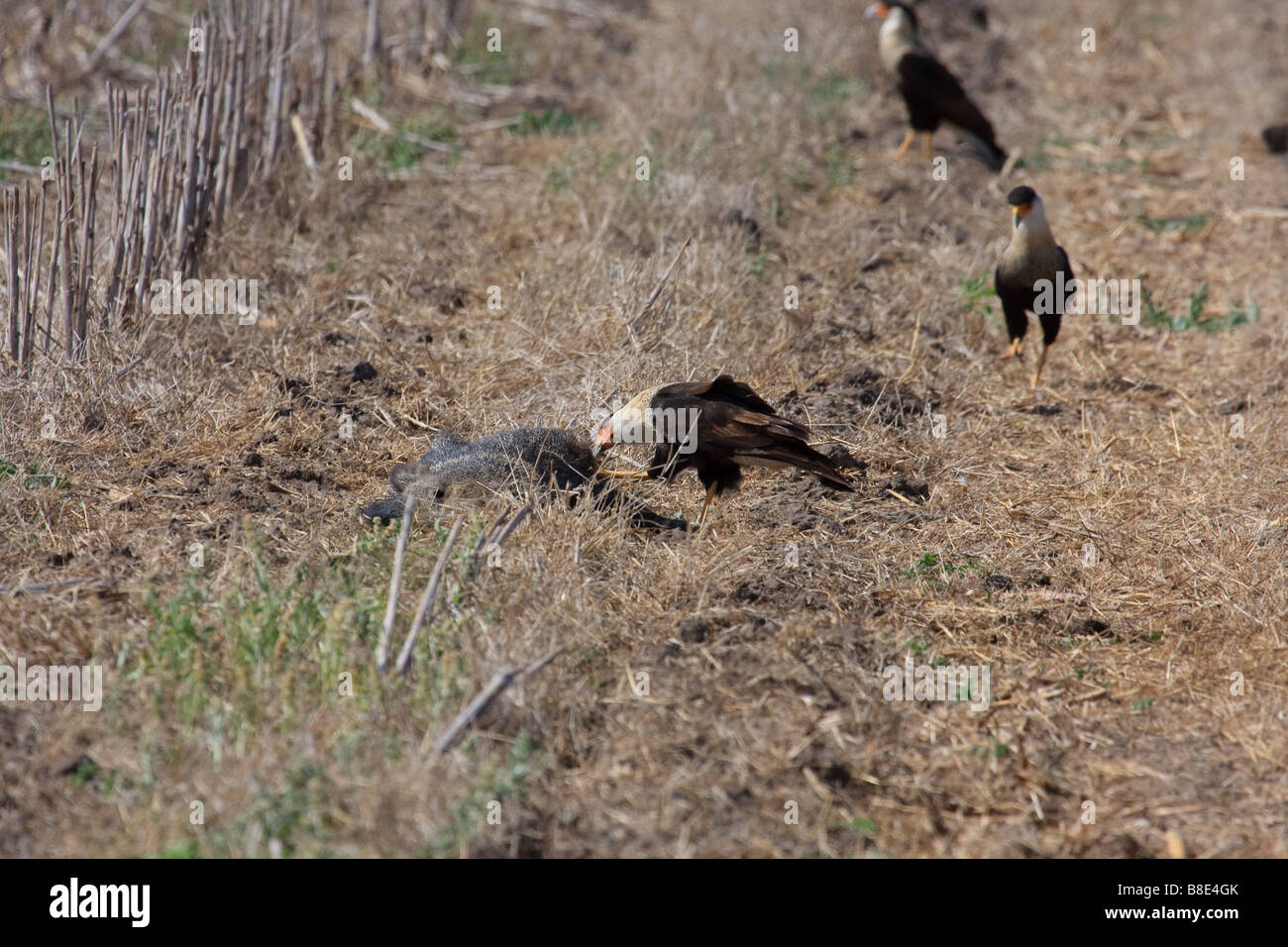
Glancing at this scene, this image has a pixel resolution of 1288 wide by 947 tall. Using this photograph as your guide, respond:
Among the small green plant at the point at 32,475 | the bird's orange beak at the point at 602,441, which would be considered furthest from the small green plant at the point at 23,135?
the bird's orange beak at the point at 602,441

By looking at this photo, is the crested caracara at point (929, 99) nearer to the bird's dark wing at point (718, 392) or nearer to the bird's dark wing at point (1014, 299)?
the bird's dark wing at point (1014, 299)

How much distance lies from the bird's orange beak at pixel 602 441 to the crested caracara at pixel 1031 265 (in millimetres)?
2681

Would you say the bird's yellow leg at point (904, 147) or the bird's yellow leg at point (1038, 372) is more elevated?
the bird's yellow leg at point (904, 147)

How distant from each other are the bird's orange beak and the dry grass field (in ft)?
1.15

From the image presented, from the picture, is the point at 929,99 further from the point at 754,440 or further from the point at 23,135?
the point at 23,135

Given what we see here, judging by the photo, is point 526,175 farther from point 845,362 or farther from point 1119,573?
point 1119,573

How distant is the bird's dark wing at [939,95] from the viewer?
8969 mm

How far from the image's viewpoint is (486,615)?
3.86 meters

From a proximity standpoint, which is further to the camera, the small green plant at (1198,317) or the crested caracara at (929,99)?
the crested caracara at (929,99)

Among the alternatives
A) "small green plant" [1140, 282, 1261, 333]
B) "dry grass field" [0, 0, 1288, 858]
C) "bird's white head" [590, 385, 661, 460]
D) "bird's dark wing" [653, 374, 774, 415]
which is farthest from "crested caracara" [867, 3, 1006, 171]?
"bird's white head" [590, 385, 661, 460]

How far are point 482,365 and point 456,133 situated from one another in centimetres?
368

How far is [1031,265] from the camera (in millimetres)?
6297

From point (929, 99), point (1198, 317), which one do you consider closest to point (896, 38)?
point (929, 99)

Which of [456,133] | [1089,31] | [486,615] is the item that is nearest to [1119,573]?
[486,615]
